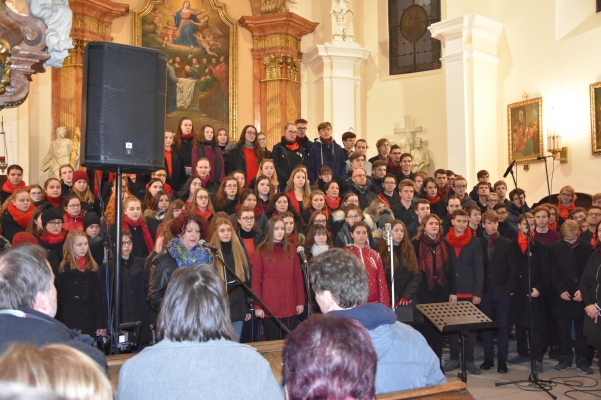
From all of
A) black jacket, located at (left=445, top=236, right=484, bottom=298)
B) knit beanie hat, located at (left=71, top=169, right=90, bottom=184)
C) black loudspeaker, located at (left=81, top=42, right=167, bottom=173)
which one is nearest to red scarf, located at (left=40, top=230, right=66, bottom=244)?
knit beanie hat, located at (left=71, top=169, right=90, bottom=184)

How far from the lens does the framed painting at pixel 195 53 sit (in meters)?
15.7

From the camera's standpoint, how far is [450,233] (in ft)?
26.7

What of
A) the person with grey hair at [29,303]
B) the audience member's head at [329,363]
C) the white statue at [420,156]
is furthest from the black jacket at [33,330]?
the white statue at [420,156]

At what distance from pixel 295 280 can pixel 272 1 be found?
1081 cm

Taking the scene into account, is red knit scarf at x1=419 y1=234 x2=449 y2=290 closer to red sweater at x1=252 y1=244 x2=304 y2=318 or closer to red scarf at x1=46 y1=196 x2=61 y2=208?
red sweater at x1=252 y1=244 x2=304 y2=318

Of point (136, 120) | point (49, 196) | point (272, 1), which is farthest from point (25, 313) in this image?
point (272, 1)

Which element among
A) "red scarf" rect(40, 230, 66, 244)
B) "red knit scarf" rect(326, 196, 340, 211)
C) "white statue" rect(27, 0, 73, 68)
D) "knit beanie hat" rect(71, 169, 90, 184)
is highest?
"white statue" rect(27, 0, 73, 68)

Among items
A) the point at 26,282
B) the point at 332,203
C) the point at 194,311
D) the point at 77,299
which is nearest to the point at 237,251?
the point at 77,299

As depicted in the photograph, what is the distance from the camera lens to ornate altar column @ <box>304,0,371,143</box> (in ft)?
52.7

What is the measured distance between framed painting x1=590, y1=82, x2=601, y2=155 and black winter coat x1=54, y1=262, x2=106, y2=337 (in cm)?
1002

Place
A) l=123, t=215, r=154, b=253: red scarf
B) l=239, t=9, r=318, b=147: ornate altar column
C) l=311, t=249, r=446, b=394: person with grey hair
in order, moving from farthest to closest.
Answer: l=239, t=9, r=318, b=147: ornate altar column → l=123, t=215, r=154, b=253: red scarf → l=311, t=249, r=446, b=394: person with grey hair

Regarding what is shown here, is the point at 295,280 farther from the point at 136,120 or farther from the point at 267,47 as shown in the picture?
the point at 267,47

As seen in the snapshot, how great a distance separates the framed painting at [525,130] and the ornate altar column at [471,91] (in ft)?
1.62

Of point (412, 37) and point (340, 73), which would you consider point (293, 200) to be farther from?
point (412, 37)
